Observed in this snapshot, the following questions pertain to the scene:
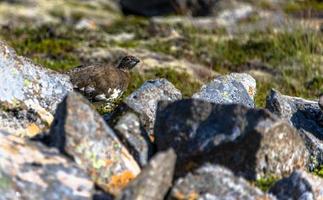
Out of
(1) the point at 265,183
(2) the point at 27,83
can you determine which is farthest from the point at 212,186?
(2) the point at 27,83

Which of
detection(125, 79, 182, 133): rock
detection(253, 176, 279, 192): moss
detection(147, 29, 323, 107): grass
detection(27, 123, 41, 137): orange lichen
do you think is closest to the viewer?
detection(253, 176, 279, 192): moss

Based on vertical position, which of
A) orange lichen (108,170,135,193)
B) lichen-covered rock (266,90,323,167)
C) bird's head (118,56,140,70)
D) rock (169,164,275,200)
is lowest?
bird's head (118,56,140,70)

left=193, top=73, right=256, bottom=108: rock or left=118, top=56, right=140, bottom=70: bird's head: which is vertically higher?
left=193, top=73, right=256, bottom=108: rock

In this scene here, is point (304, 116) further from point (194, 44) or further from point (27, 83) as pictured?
point (194, 44)

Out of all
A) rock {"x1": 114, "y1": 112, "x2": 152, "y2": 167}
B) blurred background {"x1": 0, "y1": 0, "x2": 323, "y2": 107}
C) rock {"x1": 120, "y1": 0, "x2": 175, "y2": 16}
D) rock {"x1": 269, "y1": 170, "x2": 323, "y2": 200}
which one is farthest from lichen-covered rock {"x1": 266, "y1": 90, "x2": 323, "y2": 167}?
rock {"x1": 120, "y1": 0, "x2": 175, "y2": 16}

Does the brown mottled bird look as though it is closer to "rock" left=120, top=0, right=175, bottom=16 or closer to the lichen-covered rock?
the lichen-covered rock

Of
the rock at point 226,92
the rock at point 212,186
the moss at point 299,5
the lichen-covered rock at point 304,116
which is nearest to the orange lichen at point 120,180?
the rock at point 212,186

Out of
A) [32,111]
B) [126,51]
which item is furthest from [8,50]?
[126,51]
